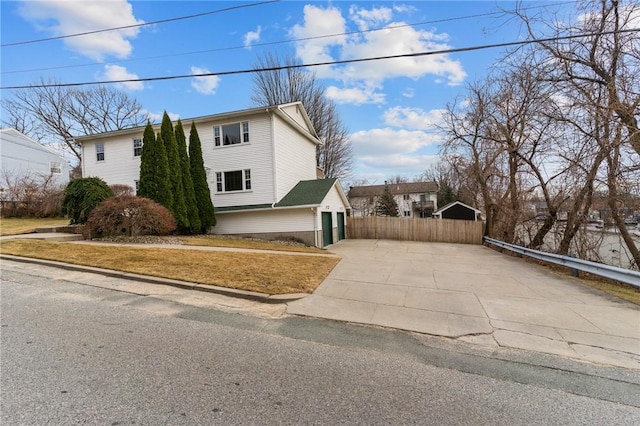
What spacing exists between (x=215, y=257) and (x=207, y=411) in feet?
22.3

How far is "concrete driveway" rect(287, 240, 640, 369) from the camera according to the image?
4375mm

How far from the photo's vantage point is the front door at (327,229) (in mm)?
18106

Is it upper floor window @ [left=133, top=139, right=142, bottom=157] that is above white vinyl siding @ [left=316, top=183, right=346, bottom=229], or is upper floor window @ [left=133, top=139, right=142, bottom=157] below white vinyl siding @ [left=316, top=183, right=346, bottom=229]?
above

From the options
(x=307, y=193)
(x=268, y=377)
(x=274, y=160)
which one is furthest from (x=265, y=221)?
(x=268, y=377)

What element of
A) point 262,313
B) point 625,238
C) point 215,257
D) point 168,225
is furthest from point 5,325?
point 625,238

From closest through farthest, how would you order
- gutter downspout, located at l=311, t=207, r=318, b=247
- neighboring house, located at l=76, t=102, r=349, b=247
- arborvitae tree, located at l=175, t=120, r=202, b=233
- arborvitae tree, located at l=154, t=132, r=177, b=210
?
arborvitae tree, located at l=154, t=132, r=177, b=210, arborvitae tree, located at l=175, t=120, r=202, b=233, gutter downspout, located at l=311, t=207, r=318, b=247, neighboring house, located at l=76, t=102, r=349, b=247

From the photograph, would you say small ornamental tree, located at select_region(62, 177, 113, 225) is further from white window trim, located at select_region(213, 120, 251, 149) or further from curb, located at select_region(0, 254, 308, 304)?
white window trim, located at select_region(213, 120, 251, 149)

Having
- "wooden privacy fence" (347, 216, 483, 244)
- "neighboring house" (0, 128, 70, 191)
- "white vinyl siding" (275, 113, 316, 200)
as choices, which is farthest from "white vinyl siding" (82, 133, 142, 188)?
"wooden privacy fence" (347, 216, 483, 244)

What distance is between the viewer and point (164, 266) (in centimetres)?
762

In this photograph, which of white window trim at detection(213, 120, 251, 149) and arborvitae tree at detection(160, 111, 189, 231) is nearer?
arborvitae tree at detection(160, 111, 189, 231)

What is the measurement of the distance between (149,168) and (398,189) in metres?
47.8

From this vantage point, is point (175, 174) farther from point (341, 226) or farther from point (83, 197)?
point (341, 226)

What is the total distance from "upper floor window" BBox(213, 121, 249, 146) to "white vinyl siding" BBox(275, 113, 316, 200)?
6.01 ft

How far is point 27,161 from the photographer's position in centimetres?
2697
